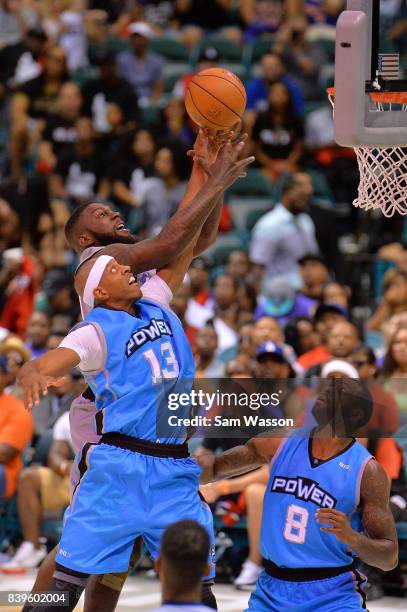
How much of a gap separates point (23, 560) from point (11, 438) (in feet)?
2.82

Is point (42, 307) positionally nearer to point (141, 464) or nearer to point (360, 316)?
point (360, 316)

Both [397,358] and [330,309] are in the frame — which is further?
[330,309]

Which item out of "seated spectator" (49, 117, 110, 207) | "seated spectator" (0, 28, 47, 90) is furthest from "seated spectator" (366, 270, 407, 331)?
"seated spectator" (0, 28, 47, 90)

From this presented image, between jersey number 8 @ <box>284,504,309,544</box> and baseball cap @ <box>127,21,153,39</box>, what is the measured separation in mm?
10717

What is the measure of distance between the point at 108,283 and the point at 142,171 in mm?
8275

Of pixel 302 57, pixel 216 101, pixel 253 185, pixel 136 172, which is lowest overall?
pixel 253 185

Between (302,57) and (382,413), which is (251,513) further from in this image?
(302,57)

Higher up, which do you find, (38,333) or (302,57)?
(302,57)

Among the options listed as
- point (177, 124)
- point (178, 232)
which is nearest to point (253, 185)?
point (177, 124)

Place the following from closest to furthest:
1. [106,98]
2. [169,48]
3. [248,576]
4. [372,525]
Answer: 1. [372,525]
2. [248,576]
3. [106,98]
4. [169,48]

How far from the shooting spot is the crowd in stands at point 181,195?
9141 millimetres

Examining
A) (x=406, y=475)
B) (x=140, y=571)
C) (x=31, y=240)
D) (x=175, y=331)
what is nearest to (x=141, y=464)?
(x=175, y=331)

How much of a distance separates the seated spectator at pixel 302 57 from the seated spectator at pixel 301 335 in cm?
484

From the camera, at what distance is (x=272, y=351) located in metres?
9.04
